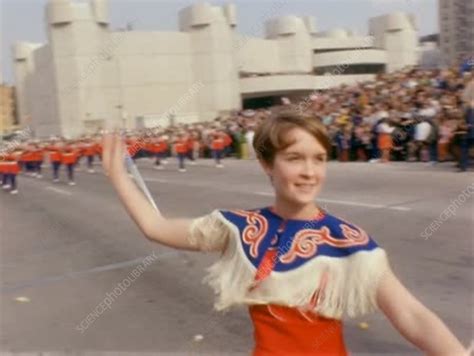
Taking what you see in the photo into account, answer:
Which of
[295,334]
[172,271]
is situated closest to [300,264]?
[295,334]

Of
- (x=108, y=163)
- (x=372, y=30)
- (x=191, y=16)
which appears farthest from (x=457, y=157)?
(x=372, y=30)

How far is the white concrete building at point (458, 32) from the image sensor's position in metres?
31.8

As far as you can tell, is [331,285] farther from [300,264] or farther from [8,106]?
[8,106]

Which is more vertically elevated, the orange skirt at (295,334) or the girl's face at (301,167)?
the girl's face at (301,167)

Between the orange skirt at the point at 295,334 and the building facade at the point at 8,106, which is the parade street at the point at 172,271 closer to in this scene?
the orange skirt at the point at 295,334

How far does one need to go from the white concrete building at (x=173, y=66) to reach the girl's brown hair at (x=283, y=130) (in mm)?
51286

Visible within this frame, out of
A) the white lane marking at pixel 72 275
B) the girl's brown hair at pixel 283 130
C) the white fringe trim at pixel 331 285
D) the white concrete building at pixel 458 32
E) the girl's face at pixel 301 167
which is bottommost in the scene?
the white lane marking at pixel 72 275

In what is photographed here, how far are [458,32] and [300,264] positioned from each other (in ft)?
118

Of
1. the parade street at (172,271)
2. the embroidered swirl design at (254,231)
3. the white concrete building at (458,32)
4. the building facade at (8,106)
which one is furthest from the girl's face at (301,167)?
the building facade at (8,106)

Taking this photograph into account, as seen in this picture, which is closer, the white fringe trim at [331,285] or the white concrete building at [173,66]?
→ the white fringe trim at [331,285]

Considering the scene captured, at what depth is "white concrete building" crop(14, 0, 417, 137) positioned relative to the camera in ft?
207

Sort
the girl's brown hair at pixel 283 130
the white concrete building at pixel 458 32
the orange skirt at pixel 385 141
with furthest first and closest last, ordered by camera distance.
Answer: the white concrete building at pixel 458 32, the orange skirt at pixel 385 141, the girl's brown hair at pixel 283 130

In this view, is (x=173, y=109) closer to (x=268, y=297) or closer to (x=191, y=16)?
(x=191, y=16)

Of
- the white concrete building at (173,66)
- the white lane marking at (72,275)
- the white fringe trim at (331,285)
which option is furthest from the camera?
the white concrete building at (173,66)
